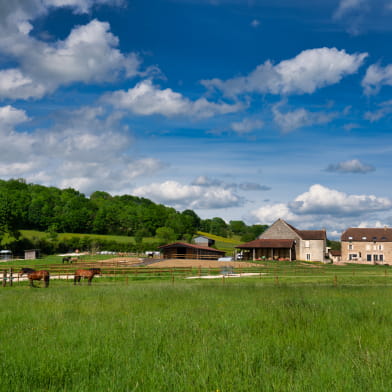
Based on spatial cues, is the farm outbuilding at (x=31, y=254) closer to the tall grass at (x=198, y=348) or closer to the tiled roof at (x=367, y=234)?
the tiled roof at (x=367, y=234)

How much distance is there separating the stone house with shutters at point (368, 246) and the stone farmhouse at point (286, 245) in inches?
262

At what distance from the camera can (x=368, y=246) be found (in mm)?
91312

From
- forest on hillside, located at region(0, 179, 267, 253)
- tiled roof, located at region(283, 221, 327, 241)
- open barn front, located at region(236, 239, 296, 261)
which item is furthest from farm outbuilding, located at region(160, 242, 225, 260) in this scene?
forest on hillside, located at region(0, 179, 267, 253)

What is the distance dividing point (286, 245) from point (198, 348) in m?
72.9

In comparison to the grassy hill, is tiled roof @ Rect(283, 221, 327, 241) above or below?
above

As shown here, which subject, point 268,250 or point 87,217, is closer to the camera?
point 268,250

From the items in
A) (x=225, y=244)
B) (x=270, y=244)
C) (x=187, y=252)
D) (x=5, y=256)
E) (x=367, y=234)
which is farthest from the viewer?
(x=225, y=244)

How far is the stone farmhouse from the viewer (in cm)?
8138

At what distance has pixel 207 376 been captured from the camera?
744 centimetres

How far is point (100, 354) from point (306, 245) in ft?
277

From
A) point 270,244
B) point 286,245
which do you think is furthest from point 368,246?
point 270,244

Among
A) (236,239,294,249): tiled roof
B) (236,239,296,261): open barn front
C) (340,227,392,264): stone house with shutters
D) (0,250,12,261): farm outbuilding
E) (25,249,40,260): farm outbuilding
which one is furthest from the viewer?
(340,227,392,264): stone house with shutters

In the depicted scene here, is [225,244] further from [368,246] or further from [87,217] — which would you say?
[368,246]

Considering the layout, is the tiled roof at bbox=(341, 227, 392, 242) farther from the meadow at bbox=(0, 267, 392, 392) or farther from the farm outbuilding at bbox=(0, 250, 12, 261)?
the meadow at bbox=(0, 267, 392, 392)
